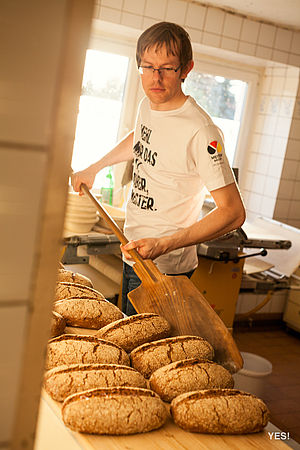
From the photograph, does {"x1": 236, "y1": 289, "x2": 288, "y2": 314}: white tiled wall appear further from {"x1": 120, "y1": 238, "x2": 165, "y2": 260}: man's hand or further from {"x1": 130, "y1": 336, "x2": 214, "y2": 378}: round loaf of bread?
{"x1": 130, "y1": 336, "x2": 214, "y2": 378}: round loaf of bread

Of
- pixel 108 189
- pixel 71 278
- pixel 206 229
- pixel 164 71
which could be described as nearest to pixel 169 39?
pixel 164 71

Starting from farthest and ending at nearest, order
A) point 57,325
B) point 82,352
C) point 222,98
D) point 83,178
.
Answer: point 222,98 < point 83,178 < point 57,325 < point 82,352

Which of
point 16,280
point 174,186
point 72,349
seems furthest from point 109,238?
point 16,280

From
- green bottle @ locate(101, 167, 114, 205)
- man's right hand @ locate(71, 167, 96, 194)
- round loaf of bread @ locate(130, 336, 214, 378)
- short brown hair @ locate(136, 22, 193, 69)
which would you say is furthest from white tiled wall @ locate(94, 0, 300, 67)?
round loaf of bread @ locate(130, 336, 214, 378)

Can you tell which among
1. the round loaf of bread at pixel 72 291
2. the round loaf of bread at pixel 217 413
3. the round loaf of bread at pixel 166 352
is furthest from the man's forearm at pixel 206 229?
the round loaf of bread at pixel 217 413

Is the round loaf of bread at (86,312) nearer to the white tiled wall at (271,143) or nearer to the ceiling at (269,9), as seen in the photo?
the ceiling at (269,9)

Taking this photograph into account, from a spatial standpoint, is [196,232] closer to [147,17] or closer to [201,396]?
[201,396]

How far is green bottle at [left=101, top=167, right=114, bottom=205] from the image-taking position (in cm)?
362

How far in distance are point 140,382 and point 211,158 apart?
2.65 ft

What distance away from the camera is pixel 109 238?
2.91 meters

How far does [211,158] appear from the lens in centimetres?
170

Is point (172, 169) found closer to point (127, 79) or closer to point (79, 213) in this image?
point (79, 213)

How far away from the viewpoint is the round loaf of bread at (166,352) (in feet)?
4.19

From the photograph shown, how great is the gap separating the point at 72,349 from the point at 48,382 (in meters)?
0.13
